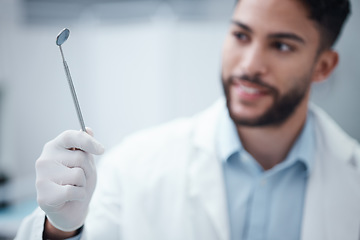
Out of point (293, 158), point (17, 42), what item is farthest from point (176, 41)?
point (293, 158)

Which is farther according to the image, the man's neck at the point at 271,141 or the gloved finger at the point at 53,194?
the man's neck at the point at 271,141

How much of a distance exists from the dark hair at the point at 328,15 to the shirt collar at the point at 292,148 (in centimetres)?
24

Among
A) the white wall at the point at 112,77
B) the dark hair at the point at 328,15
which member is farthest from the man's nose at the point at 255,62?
the white wall at the point at 112,77

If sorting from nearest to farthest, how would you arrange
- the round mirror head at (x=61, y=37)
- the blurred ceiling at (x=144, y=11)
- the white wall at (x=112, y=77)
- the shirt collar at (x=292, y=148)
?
the round mirror head at (x=61, y=37), the shirt collar at (x=292, y=148), the white wall at (x=112, y=77), the blurred ceiling at (x=144, y=11)

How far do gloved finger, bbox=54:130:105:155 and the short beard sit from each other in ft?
1.43

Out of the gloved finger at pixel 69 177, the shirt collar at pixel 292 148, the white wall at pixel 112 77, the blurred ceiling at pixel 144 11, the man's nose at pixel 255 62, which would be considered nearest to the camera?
the gloved finger at pixel 69 177

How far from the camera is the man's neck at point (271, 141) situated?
100 centimetres

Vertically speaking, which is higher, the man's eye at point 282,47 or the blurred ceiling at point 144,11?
the blurred ceiling at point 144,11

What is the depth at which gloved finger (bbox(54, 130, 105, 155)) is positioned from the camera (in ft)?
1.80

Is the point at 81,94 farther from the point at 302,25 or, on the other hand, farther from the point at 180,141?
the point at 302,25

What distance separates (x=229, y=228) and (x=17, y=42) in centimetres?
148

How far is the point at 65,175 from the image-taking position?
1.88 ft

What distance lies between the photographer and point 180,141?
1016 mm

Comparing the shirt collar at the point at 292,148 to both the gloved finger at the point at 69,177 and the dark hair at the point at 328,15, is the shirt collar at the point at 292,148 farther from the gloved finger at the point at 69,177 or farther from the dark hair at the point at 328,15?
the gloved finger at the point at 69,177
